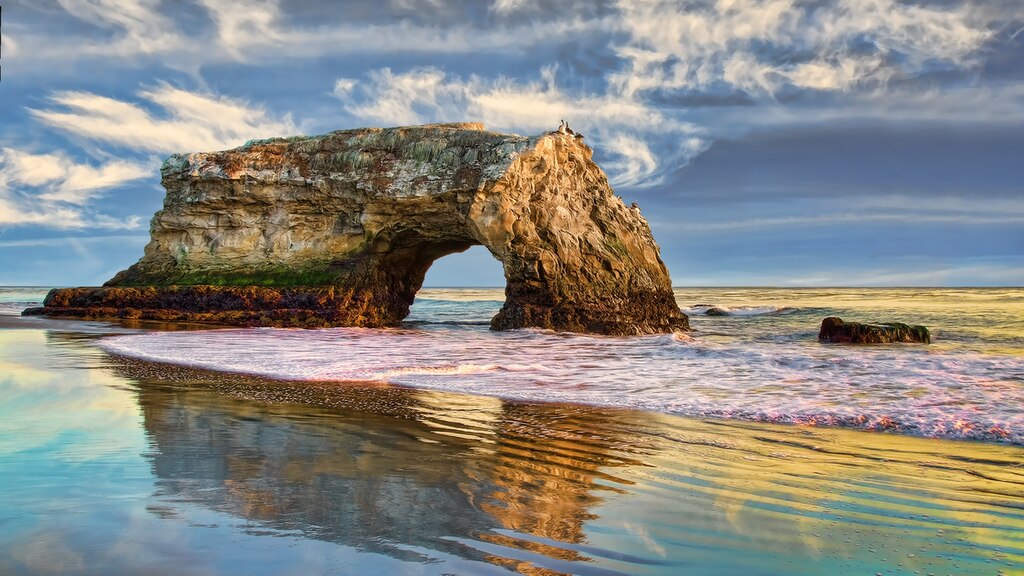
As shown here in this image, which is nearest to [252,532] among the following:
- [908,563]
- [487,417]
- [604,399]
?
[908,563]

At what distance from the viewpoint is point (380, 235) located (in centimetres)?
2139

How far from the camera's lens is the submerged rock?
16312mm

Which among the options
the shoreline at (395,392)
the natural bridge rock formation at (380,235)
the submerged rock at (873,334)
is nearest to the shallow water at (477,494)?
the shoreline at (395,392)

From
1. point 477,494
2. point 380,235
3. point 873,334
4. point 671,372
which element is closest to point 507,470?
point 477,494

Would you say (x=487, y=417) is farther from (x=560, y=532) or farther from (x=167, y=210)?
(x=167, y=210)

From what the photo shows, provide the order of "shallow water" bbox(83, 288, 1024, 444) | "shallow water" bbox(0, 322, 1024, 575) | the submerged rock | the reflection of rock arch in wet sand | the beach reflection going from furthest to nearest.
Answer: the submerged rock → "shallow water" bbox(83, 288, 1024, 444) → the reflection of rock arch in wet sand → the beach reflection → "shallow water" bbox(0, 322, 1024, 575)

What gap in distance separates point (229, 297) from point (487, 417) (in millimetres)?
17990

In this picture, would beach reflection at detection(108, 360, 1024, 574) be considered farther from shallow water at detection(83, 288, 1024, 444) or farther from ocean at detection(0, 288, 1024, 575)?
shallow water at detection(83, 288, 1024, 444)

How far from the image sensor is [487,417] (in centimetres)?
612

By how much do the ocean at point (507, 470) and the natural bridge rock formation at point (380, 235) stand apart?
9747mm

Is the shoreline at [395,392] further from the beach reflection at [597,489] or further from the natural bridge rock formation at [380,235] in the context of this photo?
the natural bridge rock formation at [380,235]

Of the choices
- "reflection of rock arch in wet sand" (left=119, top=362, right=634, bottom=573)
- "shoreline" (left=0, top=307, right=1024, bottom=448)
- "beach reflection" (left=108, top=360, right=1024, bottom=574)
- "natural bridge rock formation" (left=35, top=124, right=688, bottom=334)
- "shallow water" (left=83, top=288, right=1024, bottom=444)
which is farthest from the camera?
"natural bridge rock formation" (left=35, top=124, right=688, bottom=334)

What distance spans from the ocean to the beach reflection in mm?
18

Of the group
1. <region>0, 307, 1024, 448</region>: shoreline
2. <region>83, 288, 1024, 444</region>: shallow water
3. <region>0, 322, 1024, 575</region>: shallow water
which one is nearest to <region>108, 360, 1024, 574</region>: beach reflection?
<region>0, 322, 1024, 575</region>: shallow water
